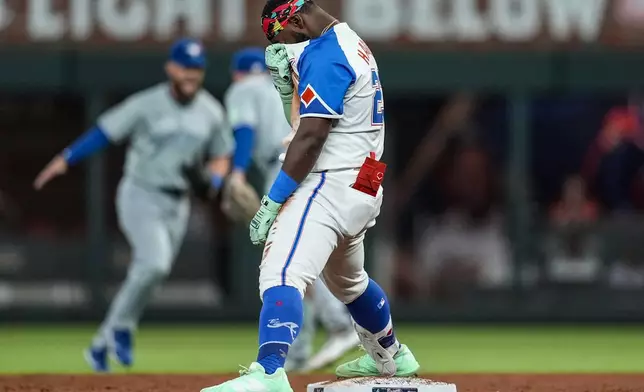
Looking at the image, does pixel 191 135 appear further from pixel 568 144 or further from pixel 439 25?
pixel 568 144

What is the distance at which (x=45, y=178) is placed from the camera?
9.20m

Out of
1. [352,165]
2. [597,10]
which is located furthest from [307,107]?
[597,10]

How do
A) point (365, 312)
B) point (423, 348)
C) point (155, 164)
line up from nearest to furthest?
point (365, 312)
point (155, 164)
point (423, 348)

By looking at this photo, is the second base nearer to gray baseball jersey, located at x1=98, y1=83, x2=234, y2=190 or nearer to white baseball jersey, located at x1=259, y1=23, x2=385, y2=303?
white baseball jersey, located at x1=259, y1=23, x2=385, y2=303

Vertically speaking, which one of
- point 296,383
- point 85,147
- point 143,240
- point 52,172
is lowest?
point 296,383

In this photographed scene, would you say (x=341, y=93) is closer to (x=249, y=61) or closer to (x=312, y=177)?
(x=312, y=177)

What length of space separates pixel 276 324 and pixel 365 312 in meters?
0.73

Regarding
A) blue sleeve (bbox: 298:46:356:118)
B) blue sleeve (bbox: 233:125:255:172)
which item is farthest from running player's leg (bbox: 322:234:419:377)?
blue sleeve (bbox: 233:125:255:172)

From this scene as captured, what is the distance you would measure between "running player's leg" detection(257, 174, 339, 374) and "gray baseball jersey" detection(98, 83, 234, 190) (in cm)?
414

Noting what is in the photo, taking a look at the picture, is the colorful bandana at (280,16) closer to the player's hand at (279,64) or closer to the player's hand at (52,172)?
the player's hand at (279,64)

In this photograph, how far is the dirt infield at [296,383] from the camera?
729 centimetres

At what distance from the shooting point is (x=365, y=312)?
21.1 ft

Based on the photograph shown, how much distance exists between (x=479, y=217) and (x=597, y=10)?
246cm

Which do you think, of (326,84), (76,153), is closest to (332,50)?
(326,84)
